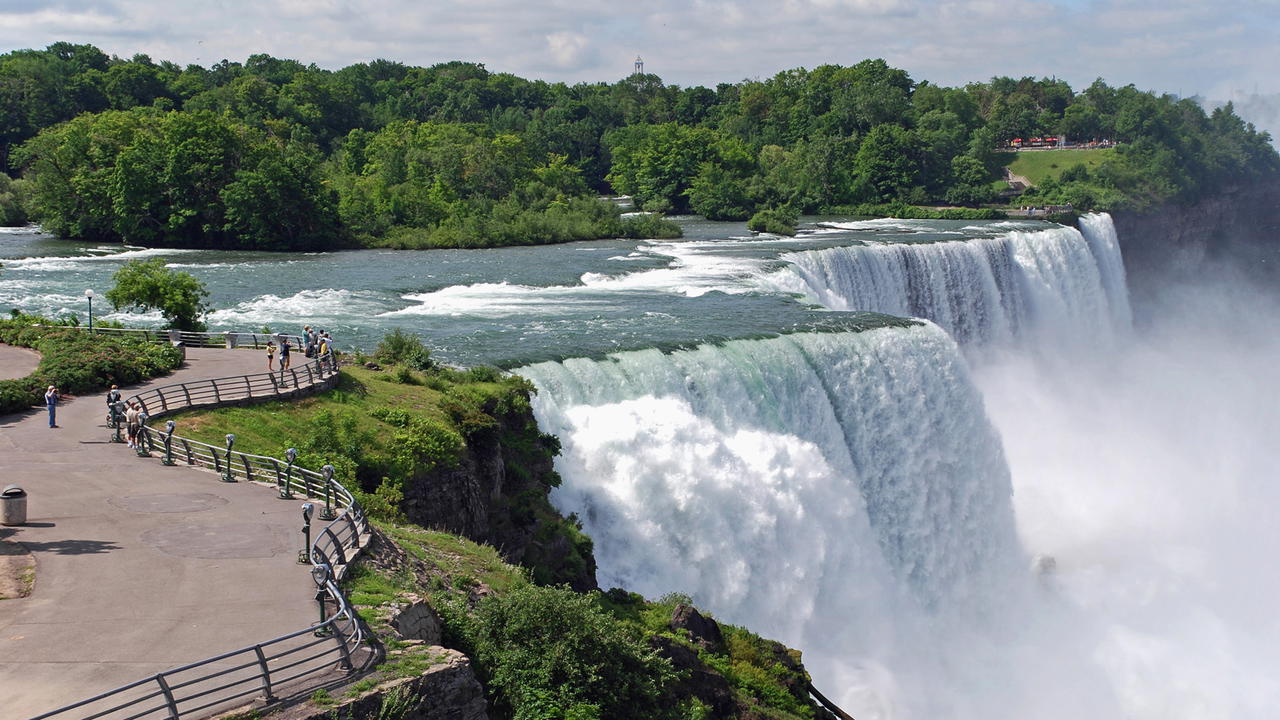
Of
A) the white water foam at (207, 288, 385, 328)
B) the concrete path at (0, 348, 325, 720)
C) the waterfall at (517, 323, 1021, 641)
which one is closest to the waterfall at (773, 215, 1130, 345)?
the waterfall at (517, 323, 1021, 641)

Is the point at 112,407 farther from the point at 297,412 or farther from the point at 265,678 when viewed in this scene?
the point at 265,678

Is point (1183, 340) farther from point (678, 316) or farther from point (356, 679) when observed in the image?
point (356, 679)

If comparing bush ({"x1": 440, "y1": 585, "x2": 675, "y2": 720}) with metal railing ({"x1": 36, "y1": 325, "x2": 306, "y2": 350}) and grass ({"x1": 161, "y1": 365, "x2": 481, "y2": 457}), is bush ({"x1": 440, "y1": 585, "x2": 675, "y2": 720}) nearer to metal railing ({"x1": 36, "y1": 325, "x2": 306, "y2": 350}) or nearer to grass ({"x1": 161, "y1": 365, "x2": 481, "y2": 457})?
grass ({"x1": 161, "y1": 365, "x2": 481, "y2": 457})

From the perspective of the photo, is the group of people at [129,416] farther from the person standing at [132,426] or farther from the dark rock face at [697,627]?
the dark rock face at [697,627]

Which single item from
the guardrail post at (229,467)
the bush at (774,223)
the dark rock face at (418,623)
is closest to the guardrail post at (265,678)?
the dark rock face at (418,623)

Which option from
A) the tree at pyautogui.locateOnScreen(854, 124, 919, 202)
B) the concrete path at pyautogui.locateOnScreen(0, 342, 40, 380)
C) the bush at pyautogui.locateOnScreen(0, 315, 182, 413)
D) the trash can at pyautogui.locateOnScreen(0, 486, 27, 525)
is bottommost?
the trash can at pyautogui.locateOnScreen(0, 486, 27, 525)

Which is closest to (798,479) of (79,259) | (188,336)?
(188,336)

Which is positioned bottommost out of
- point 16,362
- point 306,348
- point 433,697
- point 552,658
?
point 552,658
